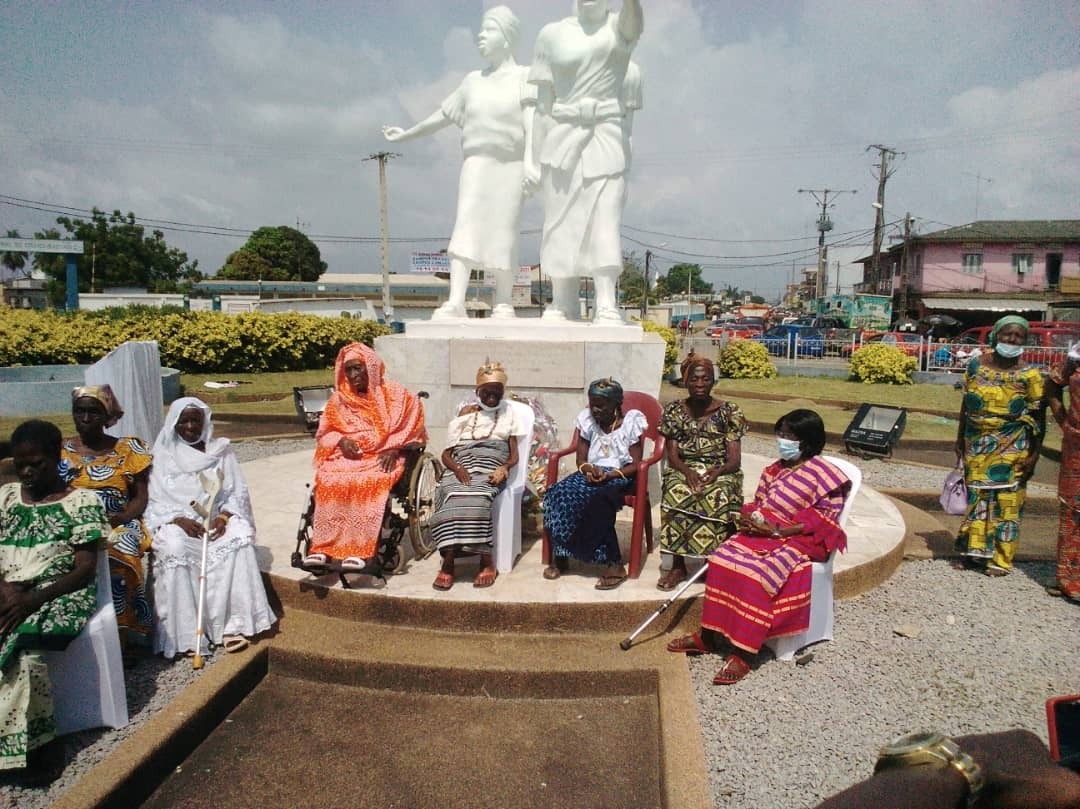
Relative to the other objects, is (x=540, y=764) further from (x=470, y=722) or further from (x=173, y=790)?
(x=173, y=790)

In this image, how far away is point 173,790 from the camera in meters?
2.71

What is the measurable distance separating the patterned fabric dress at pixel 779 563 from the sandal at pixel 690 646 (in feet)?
0.32

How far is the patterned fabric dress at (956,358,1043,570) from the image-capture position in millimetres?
4422

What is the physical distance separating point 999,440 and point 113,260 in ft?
169

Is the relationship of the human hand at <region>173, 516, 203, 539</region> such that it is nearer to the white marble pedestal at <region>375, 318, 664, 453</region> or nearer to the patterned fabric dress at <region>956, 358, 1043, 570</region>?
the white marble pedestal at <region>375, 318, 664, 453</region>

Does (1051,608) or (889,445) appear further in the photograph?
(889,445)

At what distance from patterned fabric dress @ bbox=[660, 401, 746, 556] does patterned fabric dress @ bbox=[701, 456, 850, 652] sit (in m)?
0.26

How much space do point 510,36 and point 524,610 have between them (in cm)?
496

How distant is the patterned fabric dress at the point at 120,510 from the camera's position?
3365 mm

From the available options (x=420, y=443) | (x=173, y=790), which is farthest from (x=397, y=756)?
(x=420, y=443)

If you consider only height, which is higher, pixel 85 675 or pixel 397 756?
pixel 85 675

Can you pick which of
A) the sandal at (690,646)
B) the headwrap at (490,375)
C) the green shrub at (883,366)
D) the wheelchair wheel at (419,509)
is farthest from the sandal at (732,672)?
the green shrub at (883,366)

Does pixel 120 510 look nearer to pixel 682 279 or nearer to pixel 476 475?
pixel 476 475

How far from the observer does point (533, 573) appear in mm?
4191
